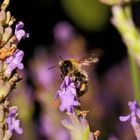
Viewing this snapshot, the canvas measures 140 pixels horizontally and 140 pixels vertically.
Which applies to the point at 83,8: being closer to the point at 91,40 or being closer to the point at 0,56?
the point at 91,40

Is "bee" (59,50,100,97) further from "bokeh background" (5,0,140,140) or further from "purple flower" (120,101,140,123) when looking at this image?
"bokeh background" (5,0,140,140)

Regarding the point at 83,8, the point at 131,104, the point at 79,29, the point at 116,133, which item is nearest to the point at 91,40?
the point at 79,29

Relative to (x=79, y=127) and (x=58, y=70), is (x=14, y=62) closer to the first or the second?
(x=79, y=127)

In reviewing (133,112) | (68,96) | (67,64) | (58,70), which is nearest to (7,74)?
(68,96)

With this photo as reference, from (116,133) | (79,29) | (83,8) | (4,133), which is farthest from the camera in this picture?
(79,29)

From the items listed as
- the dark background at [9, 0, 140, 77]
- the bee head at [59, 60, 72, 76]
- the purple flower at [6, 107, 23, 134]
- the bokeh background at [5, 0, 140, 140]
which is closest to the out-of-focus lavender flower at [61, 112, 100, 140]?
the purple flower at [6, 107, 23, 134]

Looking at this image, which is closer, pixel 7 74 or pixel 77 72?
pixel 7 74

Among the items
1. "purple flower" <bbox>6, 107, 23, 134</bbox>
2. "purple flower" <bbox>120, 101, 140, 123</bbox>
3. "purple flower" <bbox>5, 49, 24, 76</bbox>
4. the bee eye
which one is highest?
"purple flower" <bbox>5, 49, 24, 76</bbox>
